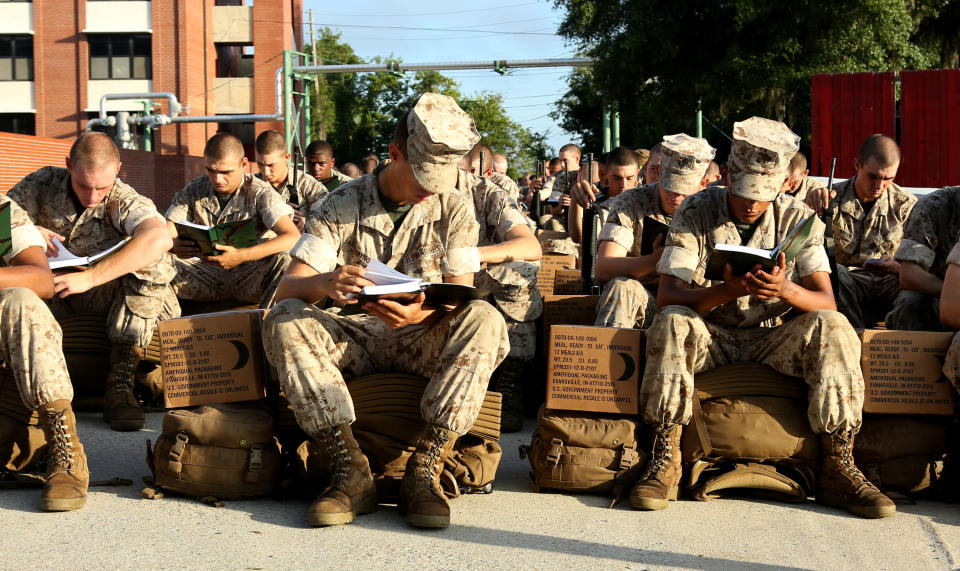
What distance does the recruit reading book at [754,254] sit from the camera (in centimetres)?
471

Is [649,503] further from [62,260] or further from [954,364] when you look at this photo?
[62,260]

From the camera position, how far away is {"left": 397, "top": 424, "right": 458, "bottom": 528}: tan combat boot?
14.5ft

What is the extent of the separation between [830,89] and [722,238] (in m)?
15.5

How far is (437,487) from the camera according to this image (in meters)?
4.60

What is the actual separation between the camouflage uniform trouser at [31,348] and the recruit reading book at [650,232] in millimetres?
3276

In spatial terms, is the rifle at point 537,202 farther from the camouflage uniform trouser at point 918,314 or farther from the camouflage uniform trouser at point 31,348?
the camouflage uniform trouser at point 31,348

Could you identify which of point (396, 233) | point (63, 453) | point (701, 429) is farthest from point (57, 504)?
point (701, 429)

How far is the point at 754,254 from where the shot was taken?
4.70 meters

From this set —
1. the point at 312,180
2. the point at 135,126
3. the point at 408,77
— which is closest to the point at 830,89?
the point at 312,180

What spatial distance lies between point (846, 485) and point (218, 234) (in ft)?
14.1

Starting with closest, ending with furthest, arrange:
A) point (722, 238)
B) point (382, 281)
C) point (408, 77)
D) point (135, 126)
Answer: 1. point (382, 281)
2. point (722, 238)
3. point (135, 126)
4. point (408, 77)

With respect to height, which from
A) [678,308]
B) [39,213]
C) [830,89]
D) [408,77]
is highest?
[408,77]

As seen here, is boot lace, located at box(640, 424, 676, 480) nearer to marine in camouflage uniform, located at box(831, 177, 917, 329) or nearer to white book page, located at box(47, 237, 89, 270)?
white book page, located at box(47, 237, 89, 270)

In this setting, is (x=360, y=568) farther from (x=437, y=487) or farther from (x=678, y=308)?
Result: (x=678, y=308)
